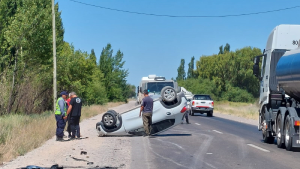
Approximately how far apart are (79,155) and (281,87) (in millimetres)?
6898

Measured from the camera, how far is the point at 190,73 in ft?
433

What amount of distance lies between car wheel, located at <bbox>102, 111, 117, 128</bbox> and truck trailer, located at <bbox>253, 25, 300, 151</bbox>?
18.8 ft

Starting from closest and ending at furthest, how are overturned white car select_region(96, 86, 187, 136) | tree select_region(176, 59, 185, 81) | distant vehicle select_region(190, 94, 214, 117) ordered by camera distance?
1. overturned white car select_region(96, 86, 187, 136)
2. distant vehicle select_region(190, 94, 214, 117)
3. tree select_region(176, 59, 185, 81)

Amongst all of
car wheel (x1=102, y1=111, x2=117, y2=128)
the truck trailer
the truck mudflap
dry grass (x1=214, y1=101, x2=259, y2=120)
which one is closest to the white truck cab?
the truck trailer

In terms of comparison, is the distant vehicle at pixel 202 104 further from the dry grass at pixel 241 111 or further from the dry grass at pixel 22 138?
the dry grass at pixel 22 138

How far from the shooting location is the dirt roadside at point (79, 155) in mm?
11306

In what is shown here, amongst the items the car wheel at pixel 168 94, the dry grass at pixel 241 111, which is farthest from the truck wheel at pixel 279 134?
the dry grass at pixel 241 111

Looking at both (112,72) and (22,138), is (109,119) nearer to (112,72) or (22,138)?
(22,138)

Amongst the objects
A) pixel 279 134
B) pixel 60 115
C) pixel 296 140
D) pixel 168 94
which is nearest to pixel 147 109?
pixel 168 94

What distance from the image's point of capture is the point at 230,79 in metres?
105

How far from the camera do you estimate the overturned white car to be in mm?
19125

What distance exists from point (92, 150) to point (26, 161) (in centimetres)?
309

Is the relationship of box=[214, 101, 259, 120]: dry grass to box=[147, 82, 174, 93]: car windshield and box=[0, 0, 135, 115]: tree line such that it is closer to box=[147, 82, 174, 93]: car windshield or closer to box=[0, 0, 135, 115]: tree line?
box=[147, 82, 174, 93]: car windshield

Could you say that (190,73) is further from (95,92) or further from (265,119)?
(265,119)
